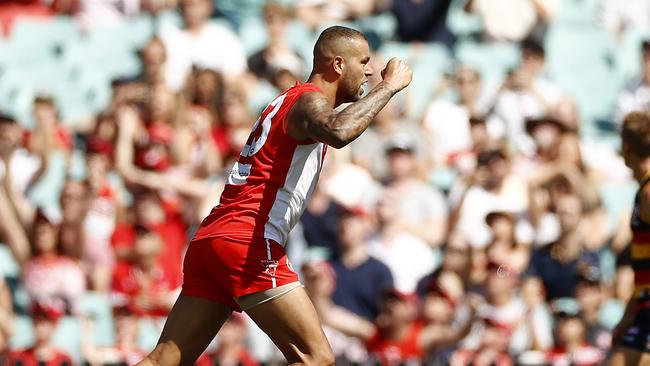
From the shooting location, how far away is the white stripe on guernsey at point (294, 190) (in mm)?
6488

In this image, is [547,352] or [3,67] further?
[3,67]

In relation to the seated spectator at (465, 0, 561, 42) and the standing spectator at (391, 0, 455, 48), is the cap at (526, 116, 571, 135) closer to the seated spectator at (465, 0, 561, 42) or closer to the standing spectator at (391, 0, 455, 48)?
the seated spectator at (465, 0, 561, 42)

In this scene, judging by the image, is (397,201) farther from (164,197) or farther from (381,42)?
(381,42)

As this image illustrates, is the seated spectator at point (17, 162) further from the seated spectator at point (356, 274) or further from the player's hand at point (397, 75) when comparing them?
the player's hand at point (397, 75)

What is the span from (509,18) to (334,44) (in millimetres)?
8048

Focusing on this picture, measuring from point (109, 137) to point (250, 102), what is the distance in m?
1.48

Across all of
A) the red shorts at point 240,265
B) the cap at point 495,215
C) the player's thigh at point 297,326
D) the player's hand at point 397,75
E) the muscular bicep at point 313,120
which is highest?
the player's hand at point 397,75

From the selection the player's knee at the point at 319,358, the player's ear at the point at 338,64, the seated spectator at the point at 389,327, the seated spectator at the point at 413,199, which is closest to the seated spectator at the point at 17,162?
the seated spectator at the point at 389,327

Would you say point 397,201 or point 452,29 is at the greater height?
point 452,29

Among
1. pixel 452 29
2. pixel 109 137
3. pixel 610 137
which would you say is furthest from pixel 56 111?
pixel 610 137

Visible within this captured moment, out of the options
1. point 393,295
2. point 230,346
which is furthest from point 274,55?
point 230,346

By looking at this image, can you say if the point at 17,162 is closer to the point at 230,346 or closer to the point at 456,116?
the point at 230,346

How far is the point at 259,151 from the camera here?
6.51 meters

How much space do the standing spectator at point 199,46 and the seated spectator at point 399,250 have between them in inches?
91.9
